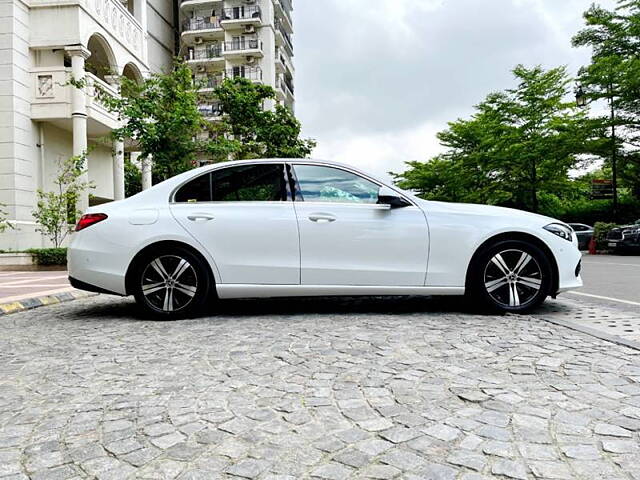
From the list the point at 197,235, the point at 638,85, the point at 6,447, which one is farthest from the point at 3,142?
the point at 638,85

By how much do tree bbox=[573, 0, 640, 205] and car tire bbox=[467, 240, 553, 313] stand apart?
1897 cm

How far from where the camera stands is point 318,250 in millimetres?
4922

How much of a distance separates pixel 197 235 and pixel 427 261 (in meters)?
2.13

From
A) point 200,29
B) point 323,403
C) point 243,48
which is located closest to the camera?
point 323,403

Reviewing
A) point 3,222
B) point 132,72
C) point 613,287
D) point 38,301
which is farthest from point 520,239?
point 132,72

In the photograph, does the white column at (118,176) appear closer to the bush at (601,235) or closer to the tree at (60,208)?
the tree at (60,208)

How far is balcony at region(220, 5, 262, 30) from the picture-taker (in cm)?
4634

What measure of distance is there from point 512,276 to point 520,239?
35 cm

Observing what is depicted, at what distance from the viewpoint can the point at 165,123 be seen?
44.9 feet

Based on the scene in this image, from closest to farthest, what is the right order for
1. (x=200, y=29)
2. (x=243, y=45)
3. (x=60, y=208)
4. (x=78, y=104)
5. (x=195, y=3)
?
1. (x=60, y=208)
2. (x=78, y=104)
3. (x=195, y=3)
4. (x=200, y=29)
5. (x=243, y=45)

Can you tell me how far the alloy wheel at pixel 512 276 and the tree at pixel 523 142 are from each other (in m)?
20.6

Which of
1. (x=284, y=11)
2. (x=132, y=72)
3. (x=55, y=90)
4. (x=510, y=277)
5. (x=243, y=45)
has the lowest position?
(x=510, y=277)

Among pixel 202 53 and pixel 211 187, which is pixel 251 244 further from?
pixel 202 53

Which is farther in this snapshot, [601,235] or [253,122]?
[253,122]
